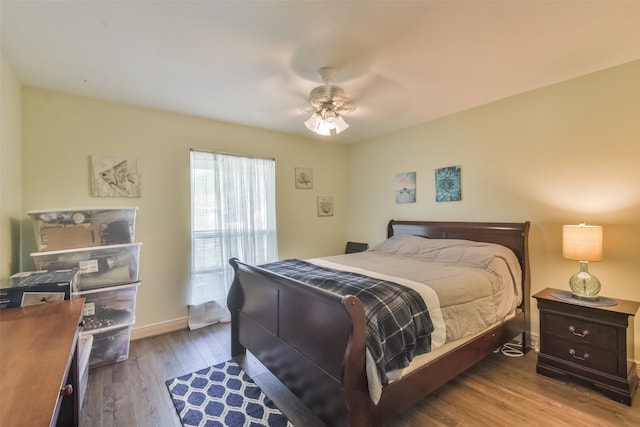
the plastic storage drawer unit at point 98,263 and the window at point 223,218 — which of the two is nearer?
the plastic storage drawer unit at point 98,263

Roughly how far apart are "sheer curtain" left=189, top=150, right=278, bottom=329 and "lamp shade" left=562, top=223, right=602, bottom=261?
122 inches

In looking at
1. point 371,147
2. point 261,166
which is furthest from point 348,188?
point 261,166

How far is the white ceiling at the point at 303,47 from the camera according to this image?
1.66m

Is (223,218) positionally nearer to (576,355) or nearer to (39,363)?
(39,363)

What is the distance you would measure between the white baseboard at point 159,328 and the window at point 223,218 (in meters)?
0.26

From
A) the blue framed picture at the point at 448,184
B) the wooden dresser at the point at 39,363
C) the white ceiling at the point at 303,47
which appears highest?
the white ceiling at the point at 303,47

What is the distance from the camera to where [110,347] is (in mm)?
2545

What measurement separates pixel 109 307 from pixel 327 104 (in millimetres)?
2582

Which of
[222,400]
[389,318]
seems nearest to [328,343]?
[389,318]

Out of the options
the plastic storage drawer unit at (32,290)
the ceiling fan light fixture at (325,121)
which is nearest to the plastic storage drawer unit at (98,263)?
the plastic storage drawer unit at (32,290)

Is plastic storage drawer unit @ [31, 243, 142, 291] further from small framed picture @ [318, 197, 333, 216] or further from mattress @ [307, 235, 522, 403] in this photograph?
small framed picture @ [318, 197, 333, 216]

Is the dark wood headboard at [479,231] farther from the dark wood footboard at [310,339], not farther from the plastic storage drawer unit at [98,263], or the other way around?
the plastic storage drawer unit at [98,263]

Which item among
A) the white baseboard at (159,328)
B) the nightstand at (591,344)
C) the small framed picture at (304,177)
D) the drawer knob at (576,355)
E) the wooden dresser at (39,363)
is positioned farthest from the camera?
the small framed picture at (304,177)

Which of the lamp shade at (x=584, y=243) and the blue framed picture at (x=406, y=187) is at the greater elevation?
the blue framed picture at (x=406, y=187)
